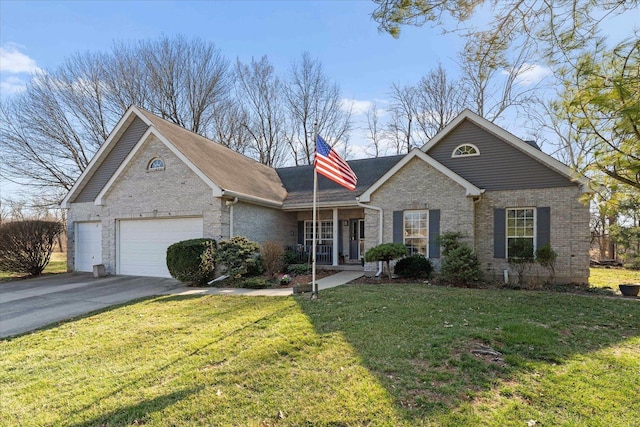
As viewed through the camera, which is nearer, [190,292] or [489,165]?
[190,292]

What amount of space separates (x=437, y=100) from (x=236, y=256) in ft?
69.0

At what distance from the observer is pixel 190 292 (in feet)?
32.6

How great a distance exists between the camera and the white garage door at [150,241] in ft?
42.0

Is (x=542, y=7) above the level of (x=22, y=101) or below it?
below

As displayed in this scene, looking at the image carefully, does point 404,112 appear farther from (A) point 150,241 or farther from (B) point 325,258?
(A) point 150,241

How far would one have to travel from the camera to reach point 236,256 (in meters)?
11.2

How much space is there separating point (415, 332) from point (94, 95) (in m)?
28.0

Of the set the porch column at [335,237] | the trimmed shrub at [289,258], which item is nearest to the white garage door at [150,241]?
the trimmed shrub at [289,258]

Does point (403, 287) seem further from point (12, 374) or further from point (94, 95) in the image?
point (94, 95)

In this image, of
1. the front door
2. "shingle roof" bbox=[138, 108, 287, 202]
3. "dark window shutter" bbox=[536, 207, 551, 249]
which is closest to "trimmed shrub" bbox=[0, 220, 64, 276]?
"shingle roof" bbox=[138, 108, 287, 202]

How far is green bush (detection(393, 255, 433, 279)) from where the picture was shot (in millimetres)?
10969

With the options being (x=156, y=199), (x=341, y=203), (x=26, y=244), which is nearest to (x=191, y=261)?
(x=156, y=199)

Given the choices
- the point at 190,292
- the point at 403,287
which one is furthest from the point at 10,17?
the point at 403,287

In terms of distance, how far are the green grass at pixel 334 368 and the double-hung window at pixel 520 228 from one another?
393 cm
